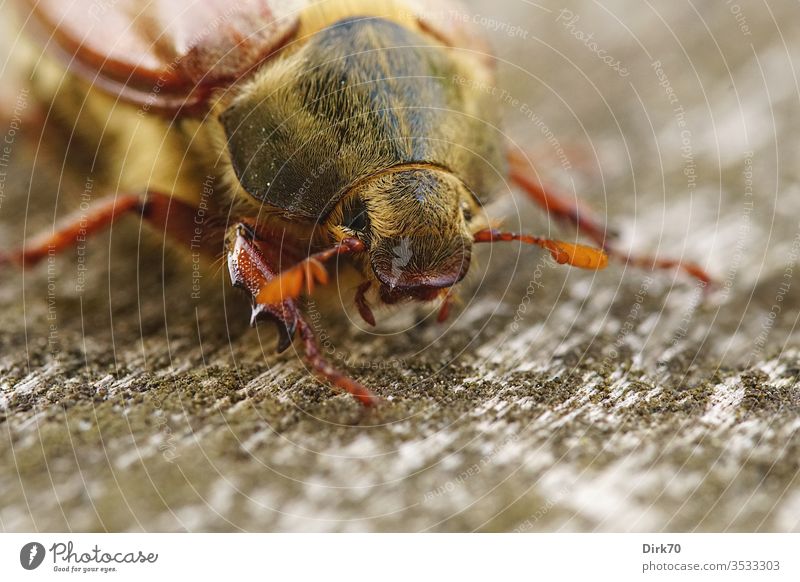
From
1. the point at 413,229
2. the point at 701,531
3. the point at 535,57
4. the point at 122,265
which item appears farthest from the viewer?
the point at 535,57

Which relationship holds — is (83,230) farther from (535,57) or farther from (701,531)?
(535,57)

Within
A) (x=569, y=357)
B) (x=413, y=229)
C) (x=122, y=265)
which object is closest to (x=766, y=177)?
(x=569, y=357)
